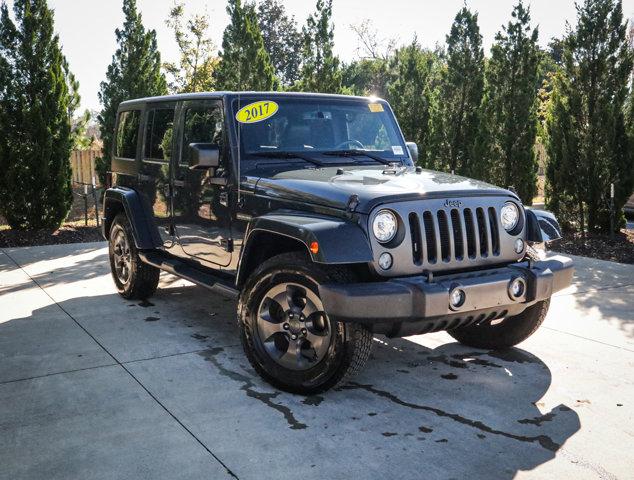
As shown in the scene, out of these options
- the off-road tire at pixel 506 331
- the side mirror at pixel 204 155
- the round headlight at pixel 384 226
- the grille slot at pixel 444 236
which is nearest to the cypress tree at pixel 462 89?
the off-road tire at pixel 506 331

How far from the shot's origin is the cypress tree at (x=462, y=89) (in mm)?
13422

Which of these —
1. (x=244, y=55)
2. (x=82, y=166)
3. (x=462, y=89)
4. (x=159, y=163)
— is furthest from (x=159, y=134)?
(x=82, y=166)

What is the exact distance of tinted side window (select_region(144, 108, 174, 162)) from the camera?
5.84m

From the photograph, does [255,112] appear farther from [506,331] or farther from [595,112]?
[595,112]

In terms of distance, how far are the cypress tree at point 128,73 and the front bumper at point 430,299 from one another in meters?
11.7

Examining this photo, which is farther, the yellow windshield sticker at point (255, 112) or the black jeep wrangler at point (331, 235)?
the yellow windshield sticker at point (255, 112)

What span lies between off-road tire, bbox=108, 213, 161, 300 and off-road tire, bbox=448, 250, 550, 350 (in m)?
3.05

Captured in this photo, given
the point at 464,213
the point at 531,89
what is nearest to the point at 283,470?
the point at 464,213

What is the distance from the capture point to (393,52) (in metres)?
44.2

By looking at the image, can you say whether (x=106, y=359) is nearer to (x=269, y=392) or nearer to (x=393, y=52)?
(x=269, y=392)

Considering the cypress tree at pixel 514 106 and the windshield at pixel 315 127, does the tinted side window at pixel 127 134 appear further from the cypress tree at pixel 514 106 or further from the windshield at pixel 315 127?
the cypress tree at pixel 514 106

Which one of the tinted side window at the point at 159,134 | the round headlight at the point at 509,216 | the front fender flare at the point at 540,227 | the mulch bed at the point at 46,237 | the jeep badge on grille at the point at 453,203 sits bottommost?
the mulch bed at the point at 46,237

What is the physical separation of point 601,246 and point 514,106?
332cm

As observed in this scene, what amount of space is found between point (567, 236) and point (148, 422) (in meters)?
9.20
